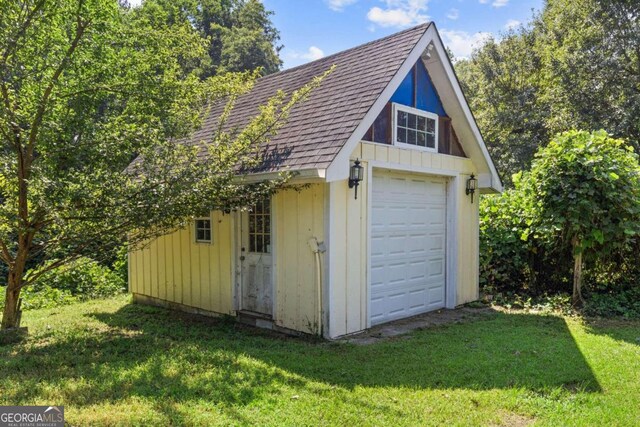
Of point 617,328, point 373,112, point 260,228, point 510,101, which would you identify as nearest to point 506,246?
point 617,328

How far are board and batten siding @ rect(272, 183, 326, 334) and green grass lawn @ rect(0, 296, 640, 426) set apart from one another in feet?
1.21

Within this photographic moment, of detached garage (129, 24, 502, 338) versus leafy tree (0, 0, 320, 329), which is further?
detached garage (129, 24, 502, 338)

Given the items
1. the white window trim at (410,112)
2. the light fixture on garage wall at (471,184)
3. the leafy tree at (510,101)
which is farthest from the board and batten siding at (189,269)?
the leafy tree at (510,101)

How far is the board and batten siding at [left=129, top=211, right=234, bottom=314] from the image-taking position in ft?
24.0

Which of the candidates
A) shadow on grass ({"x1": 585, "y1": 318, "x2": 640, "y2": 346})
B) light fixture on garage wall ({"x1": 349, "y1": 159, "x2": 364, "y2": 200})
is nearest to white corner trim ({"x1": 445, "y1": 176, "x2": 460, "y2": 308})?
shadow on grass ({"x1": 585, "y1": 318, "x2": 640, "y2": 346})

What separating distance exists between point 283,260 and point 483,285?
518cm

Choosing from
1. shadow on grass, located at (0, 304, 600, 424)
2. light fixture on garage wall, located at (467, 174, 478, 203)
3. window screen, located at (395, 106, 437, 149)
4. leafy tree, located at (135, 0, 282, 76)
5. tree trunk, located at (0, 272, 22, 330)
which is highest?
leafy tree, located at (135, 0, 282, 76)

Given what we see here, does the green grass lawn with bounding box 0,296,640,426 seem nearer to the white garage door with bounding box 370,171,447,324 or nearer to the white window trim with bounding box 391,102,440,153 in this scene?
the white garage door with bounding box 370,171,447,324

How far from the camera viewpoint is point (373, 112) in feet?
19.8

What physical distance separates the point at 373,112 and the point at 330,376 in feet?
11.5

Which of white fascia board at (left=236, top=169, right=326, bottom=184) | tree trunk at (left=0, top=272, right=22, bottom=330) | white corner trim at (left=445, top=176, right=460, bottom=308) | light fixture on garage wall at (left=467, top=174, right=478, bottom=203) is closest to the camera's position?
white fascia board at (left=236, top=169, right=326, bottom=184)

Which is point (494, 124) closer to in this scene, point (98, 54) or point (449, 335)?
point (449, 335)

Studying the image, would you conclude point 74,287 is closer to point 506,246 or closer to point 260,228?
point 260,228

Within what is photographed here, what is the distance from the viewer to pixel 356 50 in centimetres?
774
